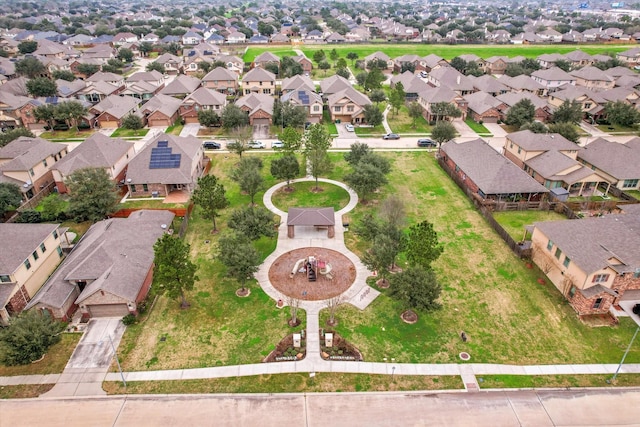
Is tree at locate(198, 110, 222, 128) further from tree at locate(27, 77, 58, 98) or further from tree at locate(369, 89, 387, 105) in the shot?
tree at locate(27, 77, 58, 98)

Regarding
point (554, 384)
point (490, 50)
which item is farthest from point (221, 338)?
point (490, 50)

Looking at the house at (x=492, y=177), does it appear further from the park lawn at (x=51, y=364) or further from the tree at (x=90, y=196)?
the park lawn at (x=51, y=364)

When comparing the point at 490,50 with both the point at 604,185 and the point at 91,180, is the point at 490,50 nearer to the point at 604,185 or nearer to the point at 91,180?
the point at 604,185

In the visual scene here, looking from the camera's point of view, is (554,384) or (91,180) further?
(91,180)

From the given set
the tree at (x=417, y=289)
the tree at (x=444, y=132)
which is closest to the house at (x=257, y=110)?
the tree at (x=444, y=132)

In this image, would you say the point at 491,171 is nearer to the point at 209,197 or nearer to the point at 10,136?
the point at 209,197

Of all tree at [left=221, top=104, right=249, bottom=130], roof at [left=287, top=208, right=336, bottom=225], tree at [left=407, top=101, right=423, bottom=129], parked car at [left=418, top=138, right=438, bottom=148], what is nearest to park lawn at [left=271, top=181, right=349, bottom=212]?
roof at [left=287, top=208, right=336, bottom=225]
